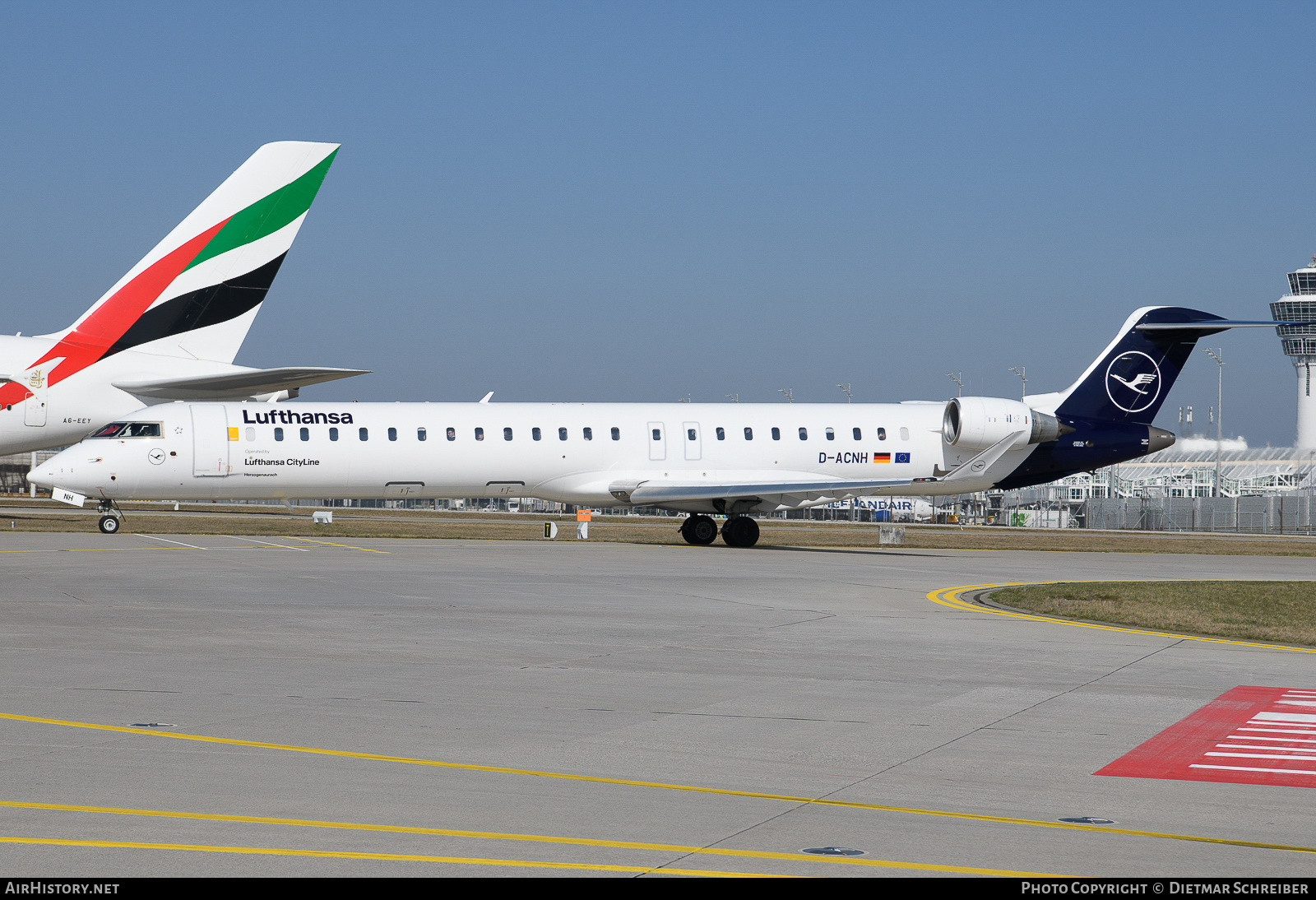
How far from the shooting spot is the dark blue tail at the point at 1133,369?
3434 centimetres

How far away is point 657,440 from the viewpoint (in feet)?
107

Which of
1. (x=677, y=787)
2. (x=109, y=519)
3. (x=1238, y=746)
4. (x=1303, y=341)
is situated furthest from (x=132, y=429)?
(x=1303, y=341)

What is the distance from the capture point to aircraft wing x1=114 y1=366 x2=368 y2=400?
29.1 m

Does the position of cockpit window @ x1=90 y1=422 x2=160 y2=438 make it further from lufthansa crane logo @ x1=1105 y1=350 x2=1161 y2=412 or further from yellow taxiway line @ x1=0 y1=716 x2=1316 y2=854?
lufthansa crane logo @ x1=1105 y1=350 x2=1161 y2=412

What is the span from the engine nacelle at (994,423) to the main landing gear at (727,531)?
19.5 feet

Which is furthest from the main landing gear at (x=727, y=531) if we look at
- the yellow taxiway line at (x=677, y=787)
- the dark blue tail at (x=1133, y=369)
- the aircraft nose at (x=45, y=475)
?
the yellow taxiway line at (x=677, y=787)

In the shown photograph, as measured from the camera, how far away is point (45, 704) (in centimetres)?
899

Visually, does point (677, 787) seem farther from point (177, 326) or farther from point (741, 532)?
point (177, 326)

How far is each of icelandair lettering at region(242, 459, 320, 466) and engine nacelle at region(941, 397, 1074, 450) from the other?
16347 millimetres

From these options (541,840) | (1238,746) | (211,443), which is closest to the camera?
(541,840)

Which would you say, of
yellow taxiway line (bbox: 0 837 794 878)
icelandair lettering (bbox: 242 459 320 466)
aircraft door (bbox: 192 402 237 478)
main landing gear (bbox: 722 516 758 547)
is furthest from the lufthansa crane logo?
yellow taxiway line (bbox: 0 837 794 878)

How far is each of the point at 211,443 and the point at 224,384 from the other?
1623 millimetres

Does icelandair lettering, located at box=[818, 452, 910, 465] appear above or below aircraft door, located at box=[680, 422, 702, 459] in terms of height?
below

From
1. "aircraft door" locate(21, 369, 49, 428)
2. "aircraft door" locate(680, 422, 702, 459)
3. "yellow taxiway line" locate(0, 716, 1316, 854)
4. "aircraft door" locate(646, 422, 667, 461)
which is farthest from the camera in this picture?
"aircraft door" locate(680, 422, 702, 459)
